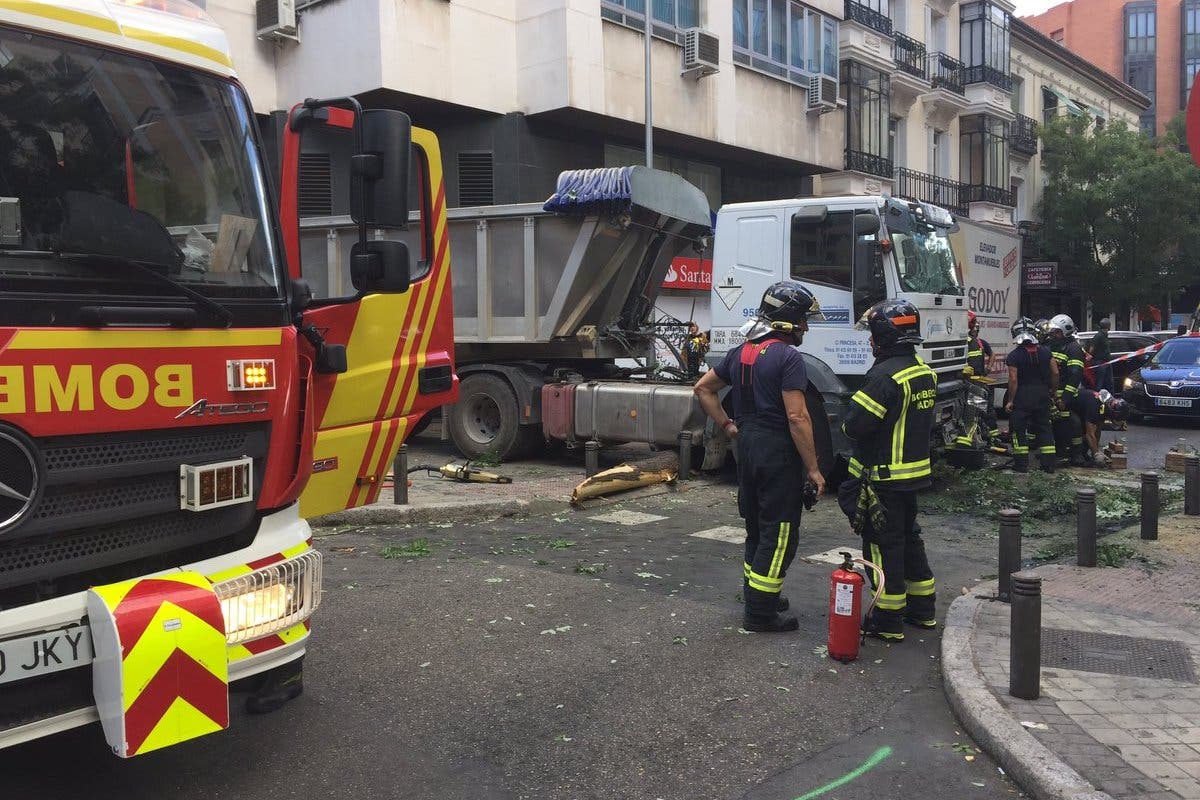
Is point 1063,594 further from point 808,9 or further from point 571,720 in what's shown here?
point 808,9

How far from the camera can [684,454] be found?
10.4 m

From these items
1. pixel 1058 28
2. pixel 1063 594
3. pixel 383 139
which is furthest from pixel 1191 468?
pixel 1058 28

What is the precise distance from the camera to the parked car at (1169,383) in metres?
16.5

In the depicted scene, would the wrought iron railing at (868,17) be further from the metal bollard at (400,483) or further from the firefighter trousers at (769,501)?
the firefighter trousers at (769,501)

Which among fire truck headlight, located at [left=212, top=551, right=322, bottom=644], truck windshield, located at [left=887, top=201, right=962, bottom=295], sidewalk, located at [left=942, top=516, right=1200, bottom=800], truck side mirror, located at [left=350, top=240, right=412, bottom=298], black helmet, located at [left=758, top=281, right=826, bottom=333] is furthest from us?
truck windshield, located at [left=887, top=201, right=962, bottom=295]

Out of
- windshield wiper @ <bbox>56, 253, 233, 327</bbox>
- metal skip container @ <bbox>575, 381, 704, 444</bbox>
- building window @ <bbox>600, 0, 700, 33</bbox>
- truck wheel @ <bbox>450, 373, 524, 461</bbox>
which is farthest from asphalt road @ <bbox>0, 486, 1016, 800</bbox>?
building window @ <bbox>600, 0, 700, 33</bbox>

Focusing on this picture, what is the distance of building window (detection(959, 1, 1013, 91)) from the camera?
32094 millimetres

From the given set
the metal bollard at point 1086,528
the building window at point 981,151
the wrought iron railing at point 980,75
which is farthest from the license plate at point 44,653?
the wrought iron railing at point 980,75

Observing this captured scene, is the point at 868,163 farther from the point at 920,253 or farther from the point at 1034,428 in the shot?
the point at 920,253

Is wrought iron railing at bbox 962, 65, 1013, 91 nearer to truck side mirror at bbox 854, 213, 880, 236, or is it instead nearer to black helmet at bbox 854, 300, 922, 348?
truck side mirror at bbox 854, 213, 880, 236

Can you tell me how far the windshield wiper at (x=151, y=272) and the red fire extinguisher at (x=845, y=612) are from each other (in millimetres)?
3093

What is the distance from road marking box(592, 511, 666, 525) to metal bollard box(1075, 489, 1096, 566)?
3433 millimetres

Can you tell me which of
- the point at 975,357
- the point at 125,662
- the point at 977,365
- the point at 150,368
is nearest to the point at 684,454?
the point at 975,357

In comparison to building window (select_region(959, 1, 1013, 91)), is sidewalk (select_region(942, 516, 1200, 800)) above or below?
below
